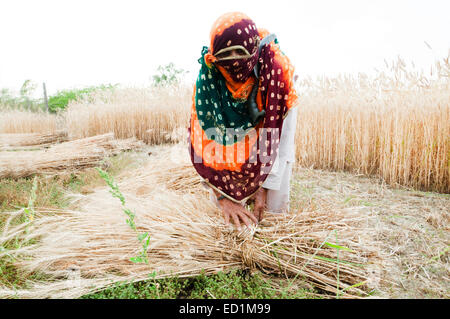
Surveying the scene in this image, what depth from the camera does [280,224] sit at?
1.50m

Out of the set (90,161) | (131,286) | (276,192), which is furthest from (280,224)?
(90,161)

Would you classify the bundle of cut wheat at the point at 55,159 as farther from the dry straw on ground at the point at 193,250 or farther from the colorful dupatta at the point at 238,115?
the colorful dupatta at the point at 238,115

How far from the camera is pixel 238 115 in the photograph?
162 centimetres

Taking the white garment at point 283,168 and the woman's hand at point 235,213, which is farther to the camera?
the white garment at point 283,168

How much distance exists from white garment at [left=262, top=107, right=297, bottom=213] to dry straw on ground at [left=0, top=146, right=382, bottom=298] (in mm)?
153

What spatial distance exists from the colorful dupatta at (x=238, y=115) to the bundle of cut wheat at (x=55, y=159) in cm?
246

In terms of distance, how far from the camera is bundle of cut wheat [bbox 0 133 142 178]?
10.5 feet

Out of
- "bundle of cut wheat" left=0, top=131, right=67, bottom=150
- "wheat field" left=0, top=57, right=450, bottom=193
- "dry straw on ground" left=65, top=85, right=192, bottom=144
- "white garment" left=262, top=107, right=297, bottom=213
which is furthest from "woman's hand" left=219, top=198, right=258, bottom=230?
"bundle of cut wheat" left=0, top=131, right=67, bottom=150

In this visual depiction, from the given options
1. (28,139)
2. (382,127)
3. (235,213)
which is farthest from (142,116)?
(235,213)

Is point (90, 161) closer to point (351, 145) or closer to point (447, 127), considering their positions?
point (351, 145)

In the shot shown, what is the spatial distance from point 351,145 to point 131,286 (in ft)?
10.3

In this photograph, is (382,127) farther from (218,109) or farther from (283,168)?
(218,109)

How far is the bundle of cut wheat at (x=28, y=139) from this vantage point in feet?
16.1

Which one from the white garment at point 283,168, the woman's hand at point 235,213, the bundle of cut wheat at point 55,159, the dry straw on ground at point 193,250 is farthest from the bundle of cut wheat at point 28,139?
the white garment at point 283,168
